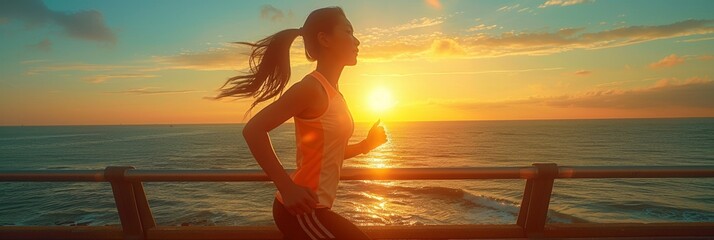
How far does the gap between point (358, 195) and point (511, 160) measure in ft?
121

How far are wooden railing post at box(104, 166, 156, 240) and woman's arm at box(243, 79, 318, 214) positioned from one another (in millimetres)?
1939

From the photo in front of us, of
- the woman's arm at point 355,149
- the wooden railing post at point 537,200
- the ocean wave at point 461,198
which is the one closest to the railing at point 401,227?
the wooden railing post at point 537,200

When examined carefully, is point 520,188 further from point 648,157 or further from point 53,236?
point 648,157

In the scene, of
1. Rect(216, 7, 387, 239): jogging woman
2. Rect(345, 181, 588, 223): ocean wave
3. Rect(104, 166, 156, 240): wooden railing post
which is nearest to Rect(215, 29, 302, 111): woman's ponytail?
Rect(216, 7, 387, 239): jogging woman

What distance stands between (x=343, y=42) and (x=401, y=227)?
1941mm

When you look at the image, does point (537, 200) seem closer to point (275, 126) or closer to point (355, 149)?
point (355, 149)

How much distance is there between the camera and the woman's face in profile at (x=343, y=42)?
1943mm

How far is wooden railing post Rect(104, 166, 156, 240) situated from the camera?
3242mm

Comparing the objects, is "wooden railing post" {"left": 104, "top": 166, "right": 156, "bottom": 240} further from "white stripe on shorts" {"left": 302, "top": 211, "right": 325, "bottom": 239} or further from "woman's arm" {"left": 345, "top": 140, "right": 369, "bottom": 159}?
"white stripe on shorts" {"left": 302, "top": 211, "right": 325, "bottom": 239}

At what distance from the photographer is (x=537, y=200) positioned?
11.3 feet

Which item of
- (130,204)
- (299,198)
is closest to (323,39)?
(299,198)

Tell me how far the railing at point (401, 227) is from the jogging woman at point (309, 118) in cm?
113

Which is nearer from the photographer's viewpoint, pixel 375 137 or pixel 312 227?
pixel 312 227

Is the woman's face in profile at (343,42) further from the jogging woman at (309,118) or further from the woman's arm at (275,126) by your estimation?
the woman's arm at (275,126)
